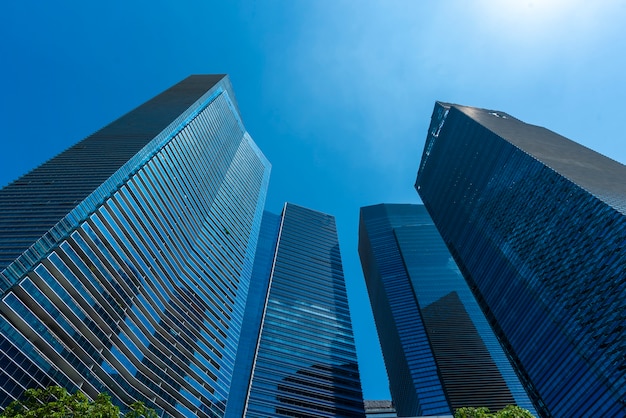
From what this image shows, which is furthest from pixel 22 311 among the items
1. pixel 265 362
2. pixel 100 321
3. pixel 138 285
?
pixel 265 362

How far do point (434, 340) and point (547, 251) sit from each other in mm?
68711

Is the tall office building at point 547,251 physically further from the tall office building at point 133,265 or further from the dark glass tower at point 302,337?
the tall office building at point 133,265

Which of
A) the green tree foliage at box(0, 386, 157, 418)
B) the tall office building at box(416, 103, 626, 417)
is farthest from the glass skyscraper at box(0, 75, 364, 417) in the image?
the tall office building at box(416, 103, 626, 417)

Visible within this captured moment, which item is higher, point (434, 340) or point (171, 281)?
point (434, 340)

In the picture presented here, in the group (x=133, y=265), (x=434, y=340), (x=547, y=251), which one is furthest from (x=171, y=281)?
(x=434, y=340)

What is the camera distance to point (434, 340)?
491 feet

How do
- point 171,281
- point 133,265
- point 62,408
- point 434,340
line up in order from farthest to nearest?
1. point 434,340
2. point 171,281
3. point 133,265
4. point 62,408

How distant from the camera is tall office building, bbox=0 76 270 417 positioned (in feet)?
189

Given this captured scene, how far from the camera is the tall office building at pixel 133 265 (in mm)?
57688

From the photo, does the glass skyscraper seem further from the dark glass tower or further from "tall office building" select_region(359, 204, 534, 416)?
"tall office building" select_region(359, 204, 534, 416)

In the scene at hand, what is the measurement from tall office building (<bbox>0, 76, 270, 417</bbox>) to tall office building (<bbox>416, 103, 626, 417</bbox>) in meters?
69.7

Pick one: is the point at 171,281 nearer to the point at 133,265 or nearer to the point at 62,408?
the point at 133,265

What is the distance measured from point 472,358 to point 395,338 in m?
29.9

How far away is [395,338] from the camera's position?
16525cm
